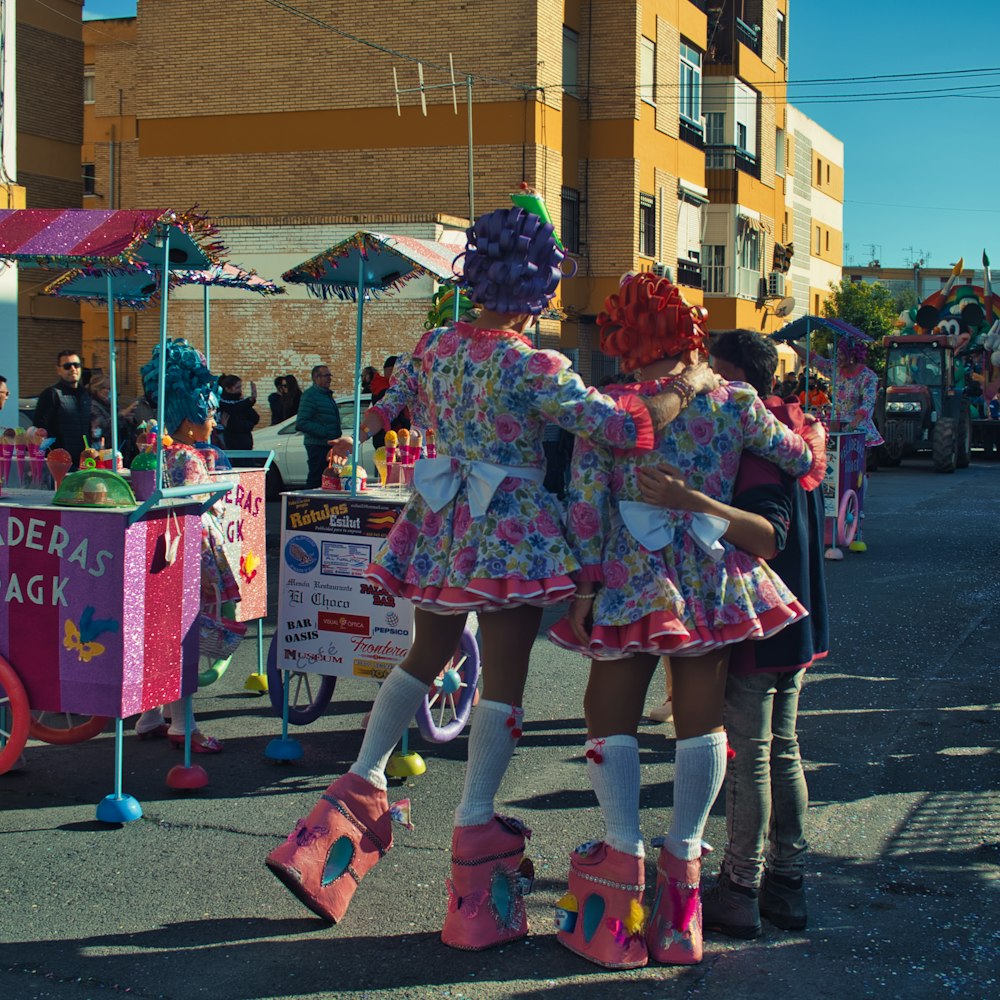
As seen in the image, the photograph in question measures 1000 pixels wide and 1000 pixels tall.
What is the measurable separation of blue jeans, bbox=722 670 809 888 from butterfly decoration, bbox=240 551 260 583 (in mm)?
3456

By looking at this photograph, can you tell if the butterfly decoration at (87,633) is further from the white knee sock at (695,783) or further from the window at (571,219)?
the window at (571,219)

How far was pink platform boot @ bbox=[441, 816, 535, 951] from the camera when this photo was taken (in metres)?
4.01

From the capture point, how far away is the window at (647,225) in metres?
31.6

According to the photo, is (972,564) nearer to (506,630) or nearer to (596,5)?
(506,630)

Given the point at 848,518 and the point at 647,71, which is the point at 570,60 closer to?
the point at 647,71

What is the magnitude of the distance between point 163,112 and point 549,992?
93.6ft

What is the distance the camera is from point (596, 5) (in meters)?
30.5

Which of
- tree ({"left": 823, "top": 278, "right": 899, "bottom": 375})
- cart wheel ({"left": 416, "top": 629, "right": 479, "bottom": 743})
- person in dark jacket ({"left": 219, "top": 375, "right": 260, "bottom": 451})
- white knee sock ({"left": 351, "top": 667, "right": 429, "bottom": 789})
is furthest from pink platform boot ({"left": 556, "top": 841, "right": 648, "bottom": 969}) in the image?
tree ({"left": 823, "top": 278, "right": 899, "bottom": 375})

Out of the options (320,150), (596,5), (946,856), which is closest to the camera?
(946,856)

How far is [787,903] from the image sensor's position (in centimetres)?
419

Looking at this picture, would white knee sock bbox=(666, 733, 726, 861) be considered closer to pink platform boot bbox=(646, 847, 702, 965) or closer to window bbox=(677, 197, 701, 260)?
pink platform boot bbox=(646, 847, 702, 965)

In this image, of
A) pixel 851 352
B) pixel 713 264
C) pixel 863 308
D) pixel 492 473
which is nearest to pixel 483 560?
pixel 492 473

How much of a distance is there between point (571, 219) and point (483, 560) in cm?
2743

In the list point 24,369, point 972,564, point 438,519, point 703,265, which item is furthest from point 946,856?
point 703,265
